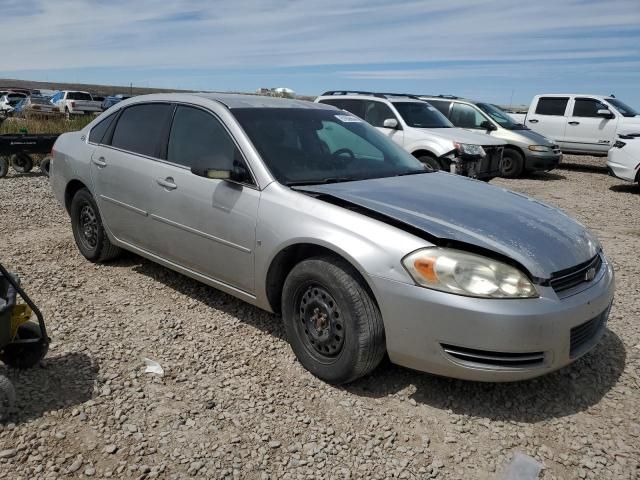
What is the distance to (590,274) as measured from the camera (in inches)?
126

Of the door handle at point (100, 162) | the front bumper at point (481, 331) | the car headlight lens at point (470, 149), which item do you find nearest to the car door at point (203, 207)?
the door handle at point (100, 162)

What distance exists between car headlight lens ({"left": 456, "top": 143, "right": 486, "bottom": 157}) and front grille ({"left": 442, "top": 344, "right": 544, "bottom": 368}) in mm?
6927

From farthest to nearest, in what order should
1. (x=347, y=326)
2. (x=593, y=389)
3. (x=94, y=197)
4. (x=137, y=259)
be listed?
(x=137, y=259) → (x=94, y=197) → (x=593, y=389) → (x=347, y=326)

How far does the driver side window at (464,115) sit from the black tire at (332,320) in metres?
10.6

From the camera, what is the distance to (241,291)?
3.77 metres

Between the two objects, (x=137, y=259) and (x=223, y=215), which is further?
(x=137, y=259)

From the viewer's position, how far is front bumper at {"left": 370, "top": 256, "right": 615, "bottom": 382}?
9.07 ft

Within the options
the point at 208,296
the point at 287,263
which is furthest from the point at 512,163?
the point at 287,263

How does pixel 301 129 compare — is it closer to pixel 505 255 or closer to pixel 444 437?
pixel 505 255

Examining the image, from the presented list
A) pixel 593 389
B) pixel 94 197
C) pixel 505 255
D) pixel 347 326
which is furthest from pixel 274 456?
pixel 94 197

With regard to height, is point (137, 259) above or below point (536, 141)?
below

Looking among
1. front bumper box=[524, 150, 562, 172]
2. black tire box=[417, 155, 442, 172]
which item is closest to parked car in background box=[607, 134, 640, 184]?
front bumper box=[524, 150, 562, 172]

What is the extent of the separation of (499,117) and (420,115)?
152 inches

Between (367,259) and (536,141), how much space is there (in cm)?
1081
